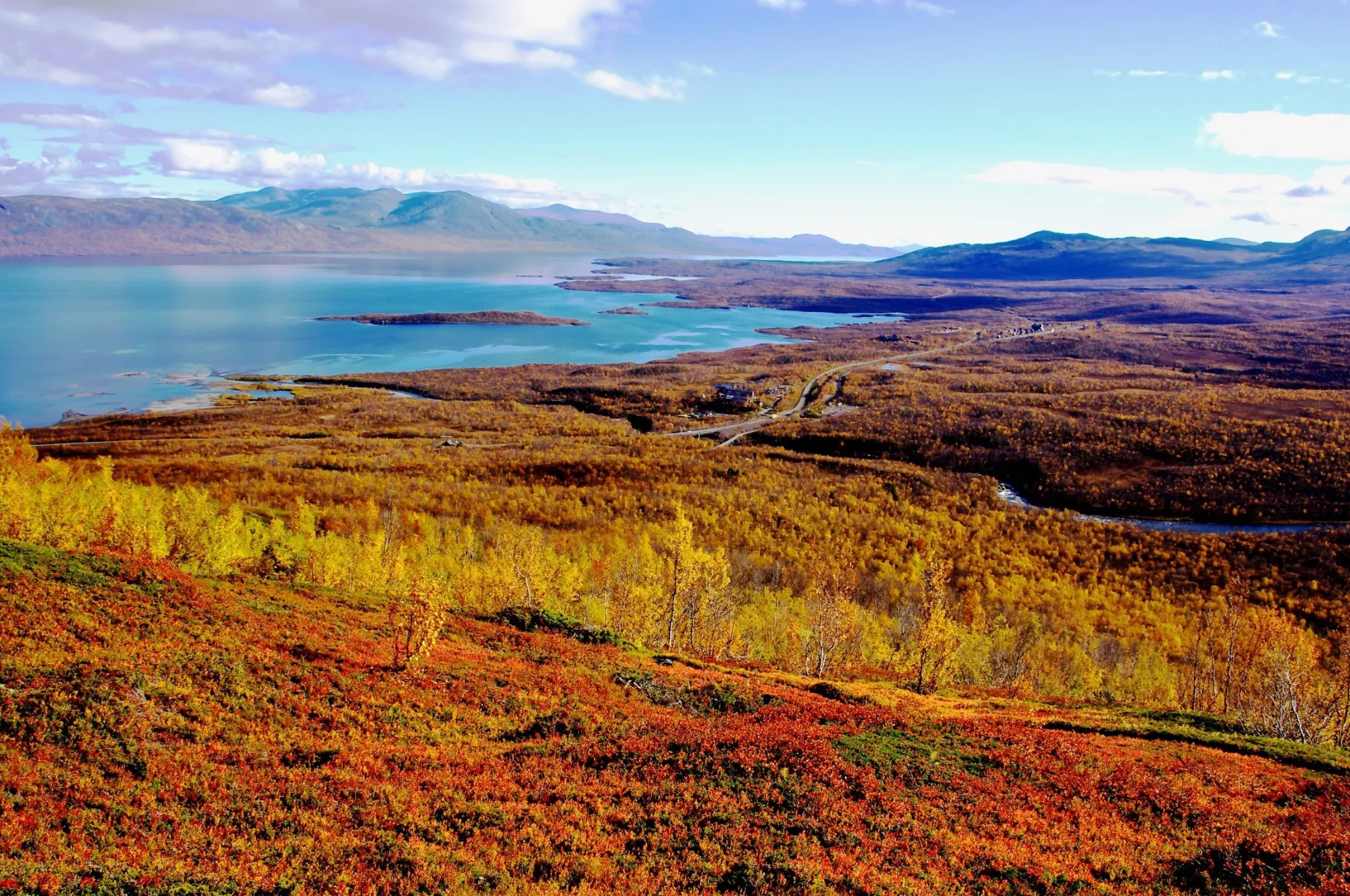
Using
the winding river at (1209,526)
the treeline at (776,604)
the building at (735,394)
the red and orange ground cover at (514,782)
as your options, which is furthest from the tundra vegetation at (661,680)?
the building at (735,394)

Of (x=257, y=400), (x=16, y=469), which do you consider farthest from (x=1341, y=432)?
(x=257, y=400)

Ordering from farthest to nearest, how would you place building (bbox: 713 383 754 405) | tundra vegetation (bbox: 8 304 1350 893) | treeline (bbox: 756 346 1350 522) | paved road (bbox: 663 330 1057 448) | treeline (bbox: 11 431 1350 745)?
building (bbox: 713 383 754 405) < paved road (bbox: 663 330 1057 448) < treeline (bbox: 756 346 1350 522) < treeline (bbox: 11 431 1350 745) < tundra vegetation (bbox: 8 304 1350 893)

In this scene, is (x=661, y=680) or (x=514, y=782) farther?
(x=661, y=680)

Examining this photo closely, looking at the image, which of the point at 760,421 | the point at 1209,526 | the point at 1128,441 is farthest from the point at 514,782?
the point at 760,421

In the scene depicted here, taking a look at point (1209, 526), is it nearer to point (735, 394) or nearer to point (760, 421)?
point (760, 421)

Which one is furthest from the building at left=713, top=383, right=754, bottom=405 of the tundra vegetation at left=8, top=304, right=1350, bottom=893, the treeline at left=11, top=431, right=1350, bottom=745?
the treeline at left=11, top=431, right=1350, bottom=745

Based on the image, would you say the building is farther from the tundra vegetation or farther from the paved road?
the tundra vegetation

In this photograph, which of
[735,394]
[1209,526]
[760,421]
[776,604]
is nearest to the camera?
[776,604]

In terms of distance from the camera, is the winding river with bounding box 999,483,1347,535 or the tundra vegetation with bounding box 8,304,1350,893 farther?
the winding river with bounding box 999,483,1347,535
